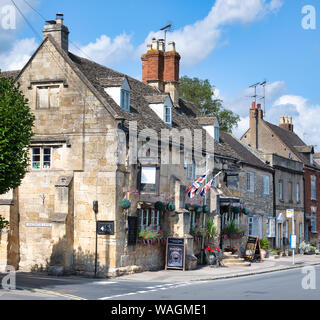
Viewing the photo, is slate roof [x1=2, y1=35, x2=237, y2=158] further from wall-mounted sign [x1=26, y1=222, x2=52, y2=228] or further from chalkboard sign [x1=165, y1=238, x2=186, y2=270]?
wall-mounted sign [x1=26, y1=222, x2=52, y2=228]

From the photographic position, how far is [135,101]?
29938 mm

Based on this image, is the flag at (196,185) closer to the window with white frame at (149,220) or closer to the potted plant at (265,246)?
the window with white frame at (149,220)

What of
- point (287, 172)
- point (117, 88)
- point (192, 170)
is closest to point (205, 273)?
point (192, 170)

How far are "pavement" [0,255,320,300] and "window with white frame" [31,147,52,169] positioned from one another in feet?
15.7

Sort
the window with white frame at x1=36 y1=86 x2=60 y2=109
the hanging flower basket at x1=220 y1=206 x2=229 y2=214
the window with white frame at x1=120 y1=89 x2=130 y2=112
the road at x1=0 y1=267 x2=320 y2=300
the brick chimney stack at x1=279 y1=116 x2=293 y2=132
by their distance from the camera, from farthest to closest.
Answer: the brick chimney stack at x1=279 y1=116 x2=293 y2=132 < the hanging flower basket at x1=220 y1=206 x2=229 y2=214 < the window with white frame at x1=120 y1=89 x2=130 y2=112 < the window with white frame at x1=36 y1=86 x2=60 y2=109 < the road at x1=0 y1=267 x2=320 y2=300

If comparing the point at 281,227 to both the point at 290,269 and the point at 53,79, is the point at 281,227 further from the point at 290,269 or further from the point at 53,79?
the point at 53,79

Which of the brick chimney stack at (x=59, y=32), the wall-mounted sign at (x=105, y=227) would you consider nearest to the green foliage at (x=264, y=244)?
the wall-mounted sign at (x=105, y=227)

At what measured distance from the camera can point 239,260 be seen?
3139 centimetres

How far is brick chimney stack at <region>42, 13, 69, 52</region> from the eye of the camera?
26.4 metres

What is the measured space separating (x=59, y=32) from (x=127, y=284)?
476 inches

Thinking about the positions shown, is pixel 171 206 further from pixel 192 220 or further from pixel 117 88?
pixel 117 88

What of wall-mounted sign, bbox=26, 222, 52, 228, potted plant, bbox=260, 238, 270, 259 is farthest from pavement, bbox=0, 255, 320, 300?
potted plant, bbox=260, 238, 270, 259
